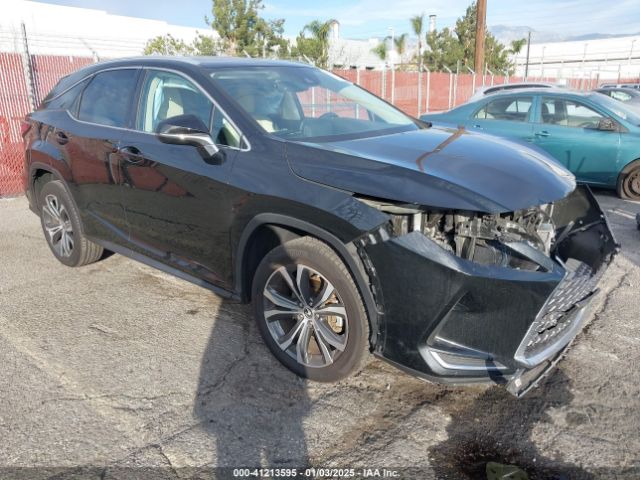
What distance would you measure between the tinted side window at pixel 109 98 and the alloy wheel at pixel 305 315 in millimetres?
1867

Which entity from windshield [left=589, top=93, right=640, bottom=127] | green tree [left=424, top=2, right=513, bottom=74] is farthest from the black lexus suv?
green tree [left=424, top=2, right=513, bottom=74]

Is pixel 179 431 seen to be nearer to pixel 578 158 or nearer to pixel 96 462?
pixel 96 462

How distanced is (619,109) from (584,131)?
0.64 m

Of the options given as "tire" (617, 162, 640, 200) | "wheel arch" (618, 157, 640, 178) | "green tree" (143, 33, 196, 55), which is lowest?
"tire" (617, 162, 640, 200)

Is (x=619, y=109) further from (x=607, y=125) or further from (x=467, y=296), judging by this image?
(x=467, y=296)

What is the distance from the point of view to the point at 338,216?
2.68 metres

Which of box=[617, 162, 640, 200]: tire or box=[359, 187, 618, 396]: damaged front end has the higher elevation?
box=[359, 187, 618, 396]: damaged front end

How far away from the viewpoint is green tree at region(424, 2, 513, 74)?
35375 mm

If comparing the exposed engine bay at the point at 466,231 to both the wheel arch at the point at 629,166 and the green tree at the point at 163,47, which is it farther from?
the green tree at the point at 163,47

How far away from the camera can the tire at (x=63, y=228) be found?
472cm

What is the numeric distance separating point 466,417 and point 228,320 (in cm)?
186

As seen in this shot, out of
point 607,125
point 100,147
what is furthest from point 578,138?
point 100,147

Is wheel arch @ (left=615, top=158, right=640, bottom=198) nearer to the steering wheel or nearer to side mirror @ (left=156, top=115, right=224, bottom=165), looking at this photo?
the steering wheel

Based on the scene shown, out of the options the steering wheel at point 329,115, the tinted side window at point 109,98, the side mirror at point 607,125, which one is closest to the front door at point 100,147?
the tinted side window at point 109,98
